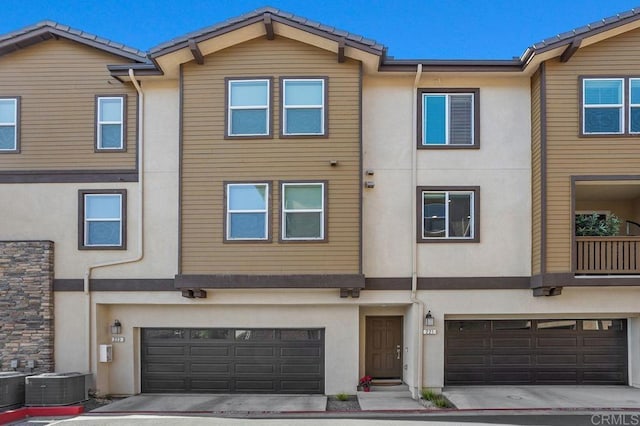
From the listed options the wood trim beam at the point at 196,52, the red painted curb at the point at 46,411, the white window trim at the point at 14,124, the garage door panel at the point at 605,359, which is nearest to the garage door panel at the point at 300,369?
the red painted curb at the point at 46,411

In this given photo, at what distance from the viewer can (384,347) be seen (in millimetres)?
12789

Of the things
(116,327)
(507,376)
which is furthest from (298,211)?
(507,376)

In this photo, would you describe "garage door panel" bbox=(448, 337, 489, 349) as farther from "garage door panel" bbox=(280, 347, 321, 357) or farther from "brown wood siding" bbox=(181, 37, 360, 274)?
"brown wood siding" bbox=(181, 37, 360, 274)

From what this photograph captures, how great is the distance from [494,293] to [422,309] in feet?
5.93

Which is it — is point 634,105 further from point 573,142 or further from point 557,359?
point 557,359

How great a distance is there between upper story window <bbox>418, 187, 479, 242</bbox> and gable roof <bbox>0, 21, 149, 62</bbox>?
8.08 m

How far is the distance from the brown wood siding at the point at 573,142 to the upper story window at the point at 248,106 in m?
6.77

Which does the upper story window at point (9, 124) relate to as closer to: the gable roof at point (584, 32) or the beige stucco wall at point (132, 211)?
the beige stucco wall at point (132, 211)

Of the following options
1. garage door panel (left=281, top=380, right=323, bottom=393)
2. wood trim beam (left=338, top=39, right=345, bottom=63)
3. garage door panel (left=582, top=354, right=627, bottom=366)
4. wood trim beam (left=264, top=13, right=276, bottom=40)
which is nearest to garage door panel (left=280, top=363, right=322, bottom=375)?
garage door panel (left=281, top=380, right=323, bottom=393)

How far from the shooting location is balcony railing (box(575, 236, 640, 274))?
11117 mm

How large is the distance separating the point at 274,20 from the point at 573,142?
759 cm

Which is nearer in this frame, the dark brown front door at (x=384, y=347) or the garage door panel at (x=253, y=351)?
the garage door panel at (x=253, y=351)

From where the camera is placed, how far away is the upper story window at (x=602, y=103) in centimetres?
1127

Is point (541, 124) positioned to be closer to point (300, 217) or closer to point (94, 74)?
point (300, 217)
